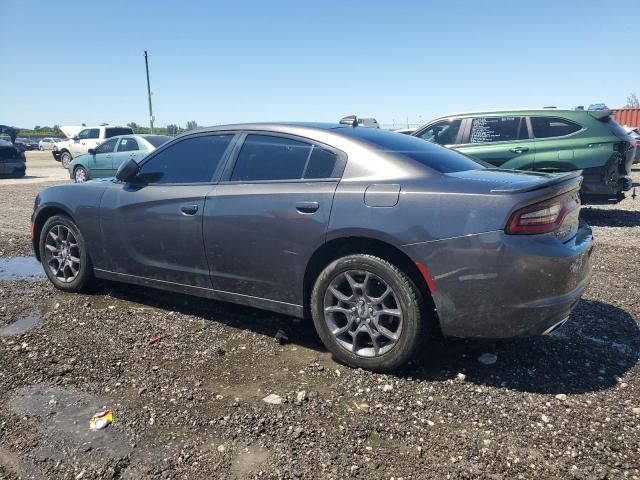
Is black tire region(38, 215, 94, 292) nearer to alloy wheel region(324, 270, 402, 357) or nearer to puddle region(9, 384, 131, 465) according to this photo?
puddle region(9, 384, 131, 465)

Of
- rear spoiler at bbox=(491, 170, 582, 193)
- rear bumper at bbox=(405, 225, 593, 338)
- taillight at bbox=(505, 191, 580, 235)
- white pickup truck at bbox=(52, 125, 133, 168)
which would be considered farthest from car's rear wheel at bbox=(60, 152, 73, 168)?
taillight at bbox=(505, 191, 580, 235)

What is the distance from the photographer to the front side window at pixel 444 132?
30.0 feet

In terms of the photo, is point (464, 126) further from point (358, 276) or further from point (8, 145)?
point (8, 145)

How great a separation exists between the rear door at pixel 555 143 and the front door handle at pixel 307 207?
20.2 feet

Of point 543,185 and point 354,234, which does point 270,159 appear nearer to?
point 354,234

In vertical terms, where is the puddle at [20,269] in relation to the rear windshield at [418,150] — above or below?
below

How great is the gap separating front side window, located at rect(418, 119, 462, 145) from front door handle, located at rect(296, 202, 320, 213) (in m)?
6.36

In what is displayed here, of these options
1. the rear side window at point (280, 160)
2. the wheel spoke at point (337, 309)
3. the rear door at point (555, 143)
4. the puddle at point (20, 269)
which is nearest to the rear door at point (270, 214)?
the rear side window at point (280, 160)

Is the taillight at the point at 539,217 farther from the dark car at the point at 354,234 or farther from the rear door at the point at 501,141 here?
the rear door at the point at 501,141

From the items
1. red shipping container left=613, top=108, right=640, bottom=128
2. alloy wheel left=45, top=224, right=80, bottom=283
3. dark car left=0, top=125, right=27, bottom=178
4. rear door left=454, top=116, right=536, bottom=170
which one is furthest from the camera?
red shipping container left=613, top=108, right=640, bottom=128

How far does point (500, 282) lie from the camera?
9.36 feet

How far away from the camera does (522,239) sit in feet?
9.30

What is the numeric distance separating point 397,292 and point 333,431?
906mm

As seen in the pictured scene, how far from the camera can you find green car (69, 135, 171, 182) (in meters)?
14.5
